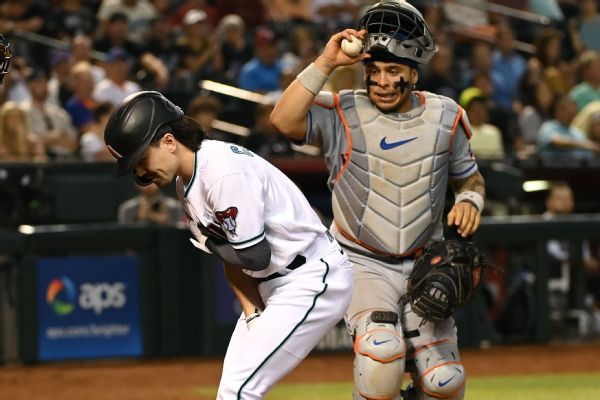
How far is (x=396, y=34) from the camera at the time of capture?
5988 mm

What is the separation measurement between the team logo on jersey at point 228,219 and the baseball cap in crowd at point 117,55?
29.2 feet

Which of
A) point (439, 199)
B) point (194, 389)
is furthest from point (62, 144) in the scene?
point (439, 199)

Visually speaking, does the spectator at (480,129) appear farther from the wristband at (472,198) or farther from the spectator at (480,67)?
the wristband at (472,198)

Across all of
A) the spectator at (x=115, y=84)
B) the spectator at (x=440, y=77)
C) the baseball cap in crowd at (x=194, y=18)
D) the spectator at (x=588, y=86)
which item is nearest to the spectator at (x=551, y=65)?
the spectator at (x=588, y=86)

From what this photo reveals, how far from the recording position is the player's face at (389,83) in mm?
6020

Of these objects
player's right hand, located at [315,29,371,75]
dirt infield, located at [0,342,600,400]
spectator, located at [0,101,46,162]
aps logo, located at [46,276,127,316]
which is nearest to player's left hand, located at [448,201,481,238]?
player's right hand, located at [315,29,371,75]

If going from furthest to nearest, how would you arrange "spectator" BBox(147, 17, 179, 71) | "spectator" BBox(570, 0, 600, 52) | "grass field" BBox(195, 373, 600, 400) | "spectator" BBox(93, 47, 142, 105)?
"spectator" BBox(570, 0, 600, 52)
"spectator" BBox(147, 17, 179, 71)
"spectator" BBox(93, 47, 142, 105)
"grass field" BBox(195, 373, 600, 400)

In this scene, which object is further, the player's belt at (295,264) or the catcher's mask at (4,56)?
the catcher's mask at (4,56)

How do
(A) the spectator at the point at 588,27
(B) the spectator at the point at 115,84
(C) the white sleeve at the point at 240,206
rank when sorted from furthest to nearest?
(A) the spectator at the point at 588,27, (B) the spectator at the point at 115,84, (C) the white sleeve at the point at 240,206

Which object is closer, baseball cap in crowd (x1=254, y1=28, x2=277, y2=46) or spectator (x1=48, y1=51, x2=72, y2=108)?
spectator (x1=48, y1=51, x2=72, y2=108)

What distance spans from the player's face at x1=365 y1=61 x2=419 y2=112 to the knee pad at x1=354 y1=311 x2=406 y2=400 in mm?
1063

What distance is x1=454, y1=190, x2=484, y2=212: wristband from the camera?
6.11m

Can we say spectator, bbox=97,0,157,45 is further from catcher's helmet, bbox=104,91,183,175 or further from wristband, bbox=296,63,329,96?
catcher's helmet, bbox=104,91,183,175

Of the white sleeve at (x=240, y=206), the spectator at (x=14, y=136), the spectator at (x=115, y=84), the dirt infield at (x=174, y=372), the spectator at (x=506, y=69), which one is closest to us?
the white sleeve at (x=240, y=206)
